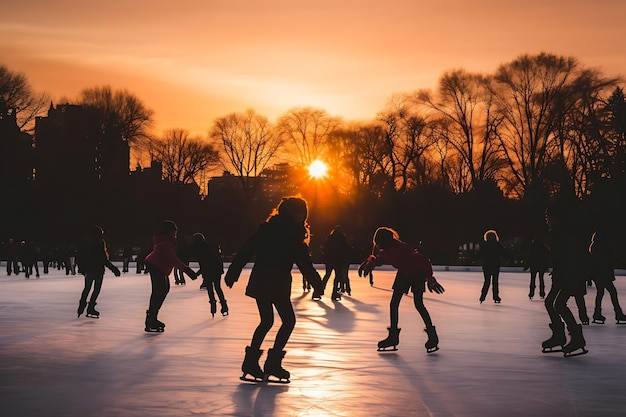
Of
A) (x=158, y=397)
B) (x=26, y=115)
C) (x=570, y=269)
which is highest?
(x=26, y=115)

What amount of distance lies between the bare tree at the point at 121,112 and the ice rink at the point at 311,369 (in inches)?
2156

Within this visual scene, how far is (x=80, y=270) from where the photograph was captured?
18.7 meters

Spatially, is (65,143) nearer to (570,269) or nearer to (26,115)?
(26,115)

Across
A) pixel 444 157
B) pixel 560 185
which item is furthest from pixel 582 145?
pixel 444 157

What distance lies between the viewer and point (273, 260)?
9891mm

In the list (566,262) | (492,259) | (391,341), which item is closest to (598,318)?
(566,262)

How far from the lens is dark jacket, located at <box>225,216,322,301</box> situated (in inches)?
389

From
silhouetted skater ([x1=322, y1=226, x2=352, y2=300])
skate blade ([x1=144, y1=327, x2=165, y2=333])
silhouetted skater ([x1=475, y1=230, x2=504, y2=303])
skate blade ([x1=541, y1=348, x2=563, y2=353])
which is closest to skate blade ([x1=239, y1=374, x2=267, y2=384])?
skate blade ([x1=541, y1=348, x2=563, y2=353])

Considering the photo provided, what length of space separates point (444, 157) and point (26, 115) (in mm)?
26371

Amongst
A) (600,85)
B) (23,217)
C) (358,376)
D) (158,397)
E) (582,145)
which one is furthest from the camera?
(23,217)

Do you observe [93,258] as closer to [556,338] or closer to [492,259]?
[556,338]

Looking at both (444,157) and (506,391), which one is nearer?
(506,391)

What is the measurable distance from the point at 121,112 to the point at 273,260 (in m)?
66.1

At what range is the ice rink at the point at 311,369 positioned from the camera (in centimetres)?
851
